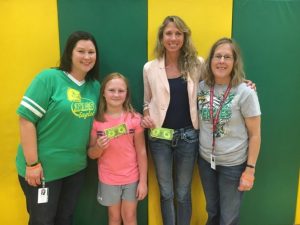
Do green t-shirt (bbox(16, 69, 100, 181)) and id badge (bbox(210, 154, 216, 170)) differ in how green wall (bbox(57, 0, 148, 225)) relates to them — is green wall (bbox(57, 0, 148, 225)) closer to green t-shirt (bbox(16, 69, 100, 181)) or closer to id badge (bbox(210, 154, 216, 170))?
green t-shirt (bbox(16, 69, 100, 181))

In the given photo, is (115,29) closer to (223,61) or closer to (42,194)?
(223,61)

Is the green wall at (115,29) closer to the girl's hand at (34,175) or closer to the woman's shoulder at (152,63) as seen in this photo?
the woman's shoulder at (152,63)

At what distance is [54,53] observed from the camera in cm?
212

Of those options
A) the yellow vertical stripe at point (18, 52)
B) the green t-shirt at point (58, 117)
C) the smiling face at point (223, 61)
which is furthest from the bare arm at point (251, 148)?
the yellow vertical stripe at point (18, 52)

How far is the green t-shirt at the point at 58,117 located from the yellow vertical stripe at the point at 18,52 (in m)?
0.44

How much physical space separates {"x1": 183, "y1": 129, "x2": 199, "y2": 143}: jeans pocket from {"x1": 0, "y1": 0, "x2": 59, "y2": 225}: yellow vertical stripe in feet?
3.65

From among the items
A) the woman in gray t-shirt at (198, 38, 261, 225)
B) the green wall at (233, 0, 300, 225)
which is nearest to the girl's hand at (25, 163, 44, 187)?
the woman in gray t-shirt at (198, 38, 261, 225)

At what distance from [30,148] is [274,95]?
6.17ft

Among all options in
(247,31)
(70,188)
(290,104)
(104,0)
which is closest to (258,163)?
Answer: (290,104)

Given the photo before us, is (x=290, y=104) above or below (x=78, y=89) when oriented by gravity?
below

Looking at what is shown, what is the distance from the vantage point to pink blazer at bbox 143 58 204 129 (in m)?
1.96

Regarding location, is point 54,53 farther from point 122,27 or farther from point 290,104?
point 290,104

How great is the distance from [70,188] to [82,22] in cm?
121

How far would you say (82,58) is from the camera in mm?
1781
